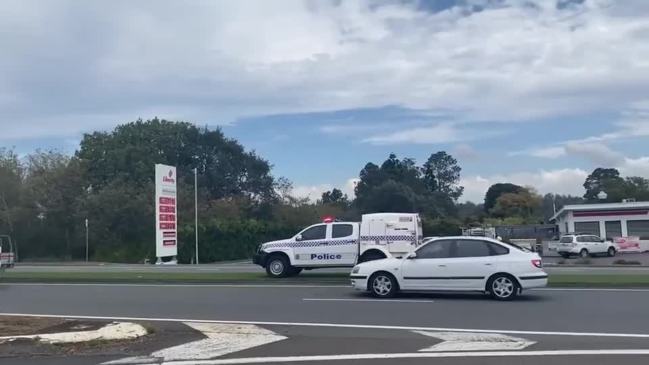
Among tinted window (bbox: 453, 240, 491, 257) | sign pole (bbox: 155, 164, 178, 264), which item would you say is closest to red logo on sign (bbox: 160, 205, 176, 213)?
sign pole (bbox: 155, 164, 178, 264)

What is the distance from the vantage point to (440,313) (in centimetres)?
1516

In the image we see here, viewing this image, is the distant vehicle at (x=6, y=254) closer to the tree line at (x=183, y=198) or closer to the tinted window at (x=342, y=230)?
the tinted window at (x=342, y=230)

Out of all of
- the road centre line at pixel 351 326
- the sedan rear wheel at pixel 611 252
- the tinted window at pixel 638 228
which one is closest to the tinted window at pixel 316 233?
the road centre line at pixel 351 326

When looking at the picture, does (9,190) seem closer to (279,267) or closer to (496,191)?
(279,267)

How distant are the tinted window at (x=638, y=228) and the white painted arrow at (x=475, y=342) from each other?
58090 millimetres

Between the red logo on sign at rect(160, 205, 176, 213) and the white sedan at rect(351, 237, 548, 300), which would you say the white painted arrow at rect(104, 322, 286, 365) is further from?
the red logo on sign at rect(160, 205, 176, 213)

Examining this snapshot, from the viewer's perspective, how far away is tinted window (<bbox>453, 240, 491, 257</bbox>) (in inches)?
703

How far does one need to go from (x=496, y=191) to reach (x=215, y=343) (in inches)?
4636

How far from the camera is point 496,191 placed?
12525 centimetres

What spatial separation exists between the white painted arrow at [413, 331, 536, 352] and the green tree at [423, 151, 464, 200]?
10204 cm

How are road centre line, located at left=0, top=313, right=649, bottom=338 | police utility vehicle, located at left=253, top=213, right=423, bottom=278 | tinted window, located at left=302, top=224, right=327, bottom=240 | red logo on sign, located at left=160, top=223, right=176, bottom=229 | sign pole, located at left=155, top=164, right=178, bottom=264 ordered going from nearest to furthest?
road centre line, located at left=0, top=313, right=649, bottom=338 < police utility vehicle, located at left=253, top=213, right=423, bottom=278 < tinted window, located at left=302, top=224, right=327, bottom=240 < sign pole, located at left=155, top=164, right=178, bottom=264 < red logo on sign, located at left=160, top=223, right=176, bottom=229

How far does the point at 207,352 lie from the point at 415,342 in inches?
118

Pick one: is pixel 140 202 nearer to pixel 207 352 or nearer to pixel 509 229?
pixel 509 229

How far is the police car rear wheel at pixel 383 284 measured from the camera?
59.1 feet
